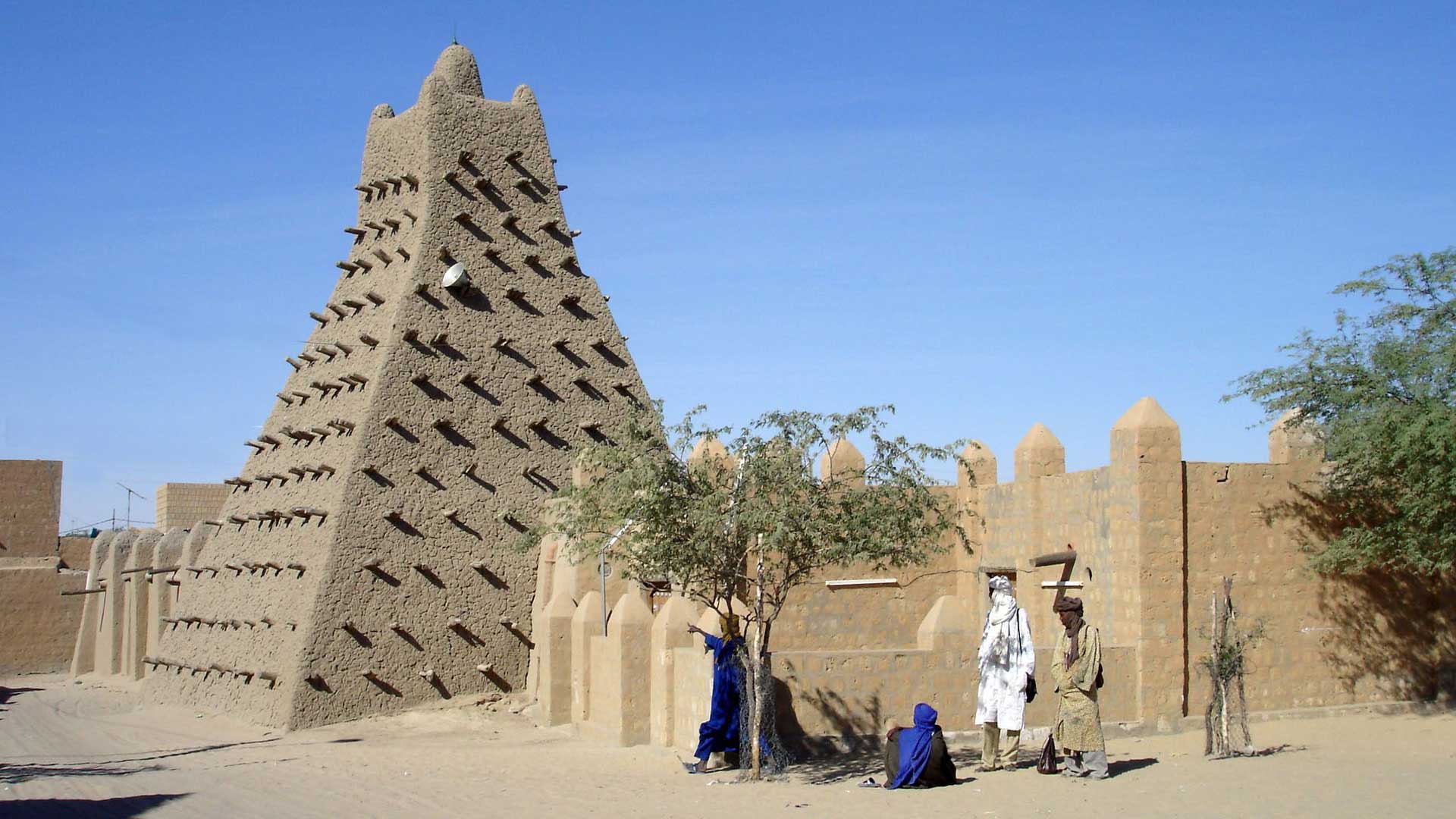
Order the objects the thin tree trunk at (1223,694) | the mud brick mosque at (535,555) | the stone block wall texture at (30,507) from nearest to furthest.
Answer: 1. the thin tree trunk at (1223,694)
2. the mud brick mosque at (535,555)
3. the stone block wall texture at (30,507)

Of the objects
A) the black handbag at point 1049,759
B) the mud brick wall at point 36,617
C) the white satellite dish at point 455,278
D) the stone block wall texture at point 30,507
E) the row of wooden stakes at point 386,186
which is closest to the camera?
the black handbag at point 1049,759

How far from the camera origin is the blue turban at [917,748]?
13102mm

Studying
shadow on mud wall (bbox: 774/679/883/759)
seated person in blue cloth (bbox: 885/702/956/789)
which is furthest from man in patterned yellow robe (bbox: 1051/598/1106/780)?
shadow on mud wall (bbox: 774/679/883/759)

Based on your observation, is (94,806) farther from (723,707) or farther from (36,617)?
(36,617)

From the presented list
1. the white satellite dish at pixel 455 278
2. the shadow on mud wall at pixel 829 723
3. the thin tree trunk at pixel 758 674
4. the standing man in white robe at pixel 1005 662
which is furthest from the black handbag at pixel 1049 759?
the white satellite dish at pixel 455 278

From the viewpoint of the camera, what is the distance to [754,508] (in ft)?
43.9

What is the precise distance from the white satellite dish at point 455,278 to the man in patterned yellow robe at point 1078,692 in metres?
11.4

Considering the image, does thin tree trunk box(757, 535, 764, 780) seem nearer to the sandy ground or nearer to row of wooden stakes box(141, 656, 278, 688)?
the sandy ground

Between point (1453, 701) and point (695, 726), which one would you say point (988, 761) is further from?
point (1453, 701)

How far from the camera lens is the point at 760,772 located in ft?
46.3

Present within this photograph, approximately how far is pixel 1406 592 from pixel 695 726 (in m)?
9.22

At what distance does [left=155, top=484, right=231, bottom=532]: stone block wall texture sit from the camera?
3191 centimetres

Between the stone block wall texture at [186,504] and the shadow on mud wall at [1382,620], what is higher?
the stone block wall texture at [186,504]

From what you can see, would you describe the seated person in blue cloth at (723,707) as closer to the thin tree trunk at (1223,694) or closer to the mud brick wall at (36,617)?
the thin tree trunk at (1223,694)
